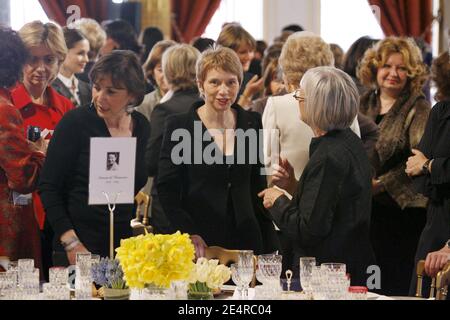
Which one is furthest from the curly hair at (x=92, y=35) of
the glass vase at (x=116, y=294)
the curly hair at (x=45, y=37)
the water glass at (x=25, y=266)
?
the glass vase at (x=116, y=294)

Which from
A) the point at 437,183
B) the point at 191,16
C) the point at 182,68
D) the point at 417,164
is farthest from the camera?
the point at 191,16

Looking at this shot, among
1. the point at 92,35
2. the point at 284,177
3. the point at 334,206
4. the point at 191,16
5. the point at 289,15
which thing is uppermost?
the point at 191,16

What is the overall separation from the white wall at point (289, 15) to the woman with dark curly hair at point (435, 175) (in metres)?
3.04

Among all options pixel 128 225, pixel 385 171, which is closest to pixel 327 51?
pixel 385 171

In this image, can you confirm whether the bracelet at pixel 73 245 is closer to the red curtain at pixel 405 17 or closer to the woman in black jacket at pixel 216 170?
the woman in black jacket at pixel 216 170

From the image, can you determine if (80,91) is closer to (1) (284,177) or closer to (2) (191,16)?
(1) (284,177)

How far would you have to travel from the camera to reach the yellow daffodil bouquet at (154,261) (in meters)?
3.77

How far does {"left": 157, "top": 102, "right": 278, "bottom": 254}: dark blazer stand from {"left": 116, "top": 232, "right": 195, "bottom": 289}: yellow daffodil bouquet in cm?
171

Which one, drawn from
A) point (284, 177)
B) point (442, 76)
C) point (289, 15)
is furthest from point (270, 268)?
point (289, 15)

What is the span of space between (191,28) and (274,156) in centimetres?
530

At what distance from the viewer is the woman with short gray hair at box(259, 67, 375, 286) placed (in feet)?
15.2

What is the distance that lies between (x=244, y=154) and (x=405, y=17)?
3.93 m

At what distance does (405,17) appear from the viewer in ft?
29.7
